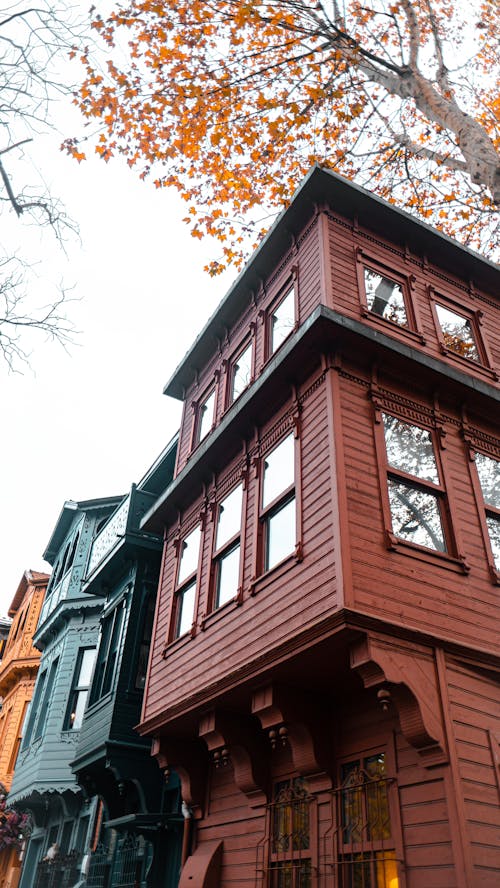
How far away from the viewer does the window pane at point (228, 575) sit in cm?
988

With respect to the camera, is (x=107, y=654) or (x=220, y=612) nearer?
(x=220, y=612)

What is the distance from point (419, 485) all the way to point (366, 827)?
12.8ft

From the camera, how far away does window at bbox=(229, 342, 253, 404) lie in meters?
12.1

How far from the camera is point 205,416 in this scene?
45.1 feet

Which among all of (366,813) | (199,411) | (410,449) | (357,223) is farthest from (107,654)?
(357,223)

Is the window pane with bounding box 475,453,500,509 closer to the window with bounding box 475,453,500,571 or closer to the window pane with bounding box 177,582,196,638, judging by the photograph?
the window with bounding box 475,453,500,571

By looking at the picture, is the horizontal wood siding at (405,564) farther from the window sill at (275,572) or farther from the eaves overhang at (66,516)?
the eaves overhang at (66,516)

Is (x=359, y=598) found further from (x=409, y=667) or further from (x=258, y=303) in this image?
(x=258, y=303)

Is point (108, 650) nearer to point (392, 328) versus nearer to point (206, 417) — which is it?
point (206, 417)

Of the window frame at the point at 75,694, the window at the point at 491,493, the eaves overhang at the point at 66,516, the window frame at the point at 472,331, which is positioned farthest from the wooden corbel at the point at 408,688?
the eaves overhang at the point at 66,516

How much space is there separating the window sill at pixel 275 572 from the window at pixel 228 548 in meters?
0.73

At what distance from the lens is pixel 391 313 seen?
1048cm

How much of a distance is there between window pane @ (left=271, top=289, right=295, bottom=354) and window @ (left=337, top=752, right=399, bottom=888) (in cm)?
633

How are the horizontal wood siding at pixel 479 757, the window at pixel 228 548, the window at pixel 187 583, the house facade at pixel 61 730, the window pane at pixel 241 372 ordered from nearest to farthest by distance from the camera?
the horizontal wood siding at pixel 479 757, the window at pixel 228 548, the window at pixel 187 583, the window pane at pixel 241 372, the house facade at pixel 61 730
